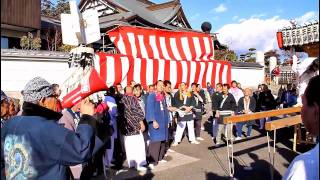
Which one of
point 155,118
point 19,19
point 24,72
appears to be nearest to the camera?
point 155,118

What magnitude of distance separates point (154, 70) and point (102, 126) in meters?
8.71

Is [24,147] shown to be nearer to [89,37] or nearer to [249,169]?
[89,37]

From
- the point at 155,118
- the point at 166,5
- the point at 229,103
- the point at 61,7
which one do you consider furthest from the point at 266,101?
the point at 61,7

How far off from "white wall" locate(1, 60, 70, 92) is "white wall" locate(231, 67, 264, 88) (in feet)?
33.1

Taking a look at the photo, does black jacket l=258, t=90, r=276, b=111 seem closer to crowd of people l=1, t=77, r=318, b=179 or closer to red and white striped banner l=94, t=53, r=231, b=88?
crowd of people l=1, t=77, r=318, b=179

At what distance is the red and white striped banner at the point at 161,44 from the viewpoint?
1017 centimetres

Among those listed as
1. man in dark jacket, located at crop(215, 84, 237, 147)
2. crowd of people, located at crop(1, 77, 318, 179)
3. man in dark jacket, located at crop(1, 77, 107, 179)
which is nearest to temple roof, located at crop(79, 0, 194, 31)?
crowd of people, located at crop(1, 77, 318, 179)

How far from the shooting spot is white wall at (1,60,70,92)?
9.41 m

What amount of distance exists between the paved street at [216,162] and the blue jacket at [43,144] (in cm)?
373

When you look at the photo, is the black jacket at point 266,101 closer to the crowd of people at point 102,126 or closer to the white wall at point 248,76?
the crowd of people at point 102,126

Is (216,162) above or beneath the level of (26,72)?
beneath

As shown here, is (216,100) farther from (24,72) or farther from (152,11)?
(152,11)

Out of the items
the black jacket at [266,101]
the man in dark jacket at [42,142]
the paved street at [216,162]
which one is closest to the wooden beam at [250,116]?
the paved street at [216,162]

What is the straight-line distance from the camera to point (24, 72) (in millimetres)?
9844
